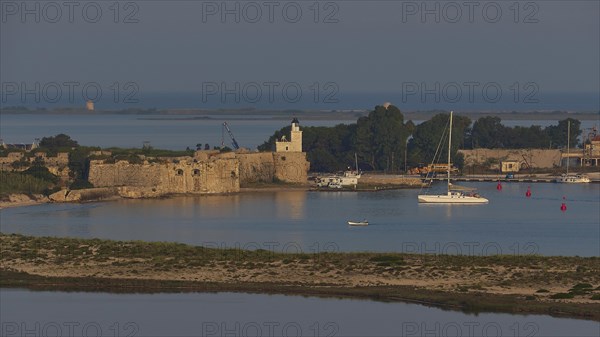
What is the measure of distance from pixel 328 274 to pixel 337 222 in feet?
56.4

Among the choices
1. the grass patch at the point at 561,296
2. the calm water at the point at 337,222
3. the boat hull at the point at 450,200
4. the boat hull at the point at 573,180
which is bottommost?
the grass patch at the point at 561,296

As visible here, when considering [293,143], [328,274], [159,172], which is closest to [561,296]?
[328,274]

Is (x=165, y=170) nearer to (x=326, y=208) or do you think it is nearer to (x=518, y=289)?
(x=326, y=208)

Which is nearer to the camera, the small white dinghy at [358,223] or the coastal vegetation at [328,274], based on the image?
the coastal vegetation at [328,274]

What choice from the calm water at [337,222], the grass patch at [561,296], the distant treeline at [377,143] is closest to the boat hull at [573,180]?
the distant treeline at [377,143]

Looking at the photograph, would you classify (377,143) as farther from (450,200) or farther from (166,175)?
(166,175)

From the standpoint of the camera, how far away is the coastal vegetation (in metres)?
32.2

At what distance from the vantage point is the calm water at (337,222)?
44.9m

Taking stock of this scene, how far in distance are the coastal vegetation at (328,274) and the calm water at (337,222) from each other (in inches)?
222

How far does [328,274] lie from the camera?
3469 cm

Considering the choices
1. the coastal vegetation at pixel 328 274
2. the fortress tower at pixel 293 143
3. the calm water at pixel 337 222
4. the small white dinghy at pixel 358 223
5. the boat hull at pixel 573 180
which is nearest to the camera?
the coastal vegetation at pixel 328 274

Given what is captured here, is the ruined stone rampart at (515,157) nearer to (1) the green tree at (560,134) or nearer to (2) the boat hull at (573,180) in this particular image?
(1) the green tree at (560,134)

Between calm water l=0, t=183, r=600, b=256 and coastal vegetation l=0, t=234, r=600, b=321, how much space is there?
18.5ft

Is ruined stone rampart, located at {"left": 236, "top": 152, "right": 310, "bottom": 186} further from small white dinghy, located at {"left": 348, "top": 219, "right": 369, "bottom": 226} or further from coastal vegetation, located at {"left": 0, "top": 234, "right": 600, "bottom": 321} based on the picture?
coastal vegetation, located at {"left": 0, "top": 234, "right": 600, "bottom": 321}
